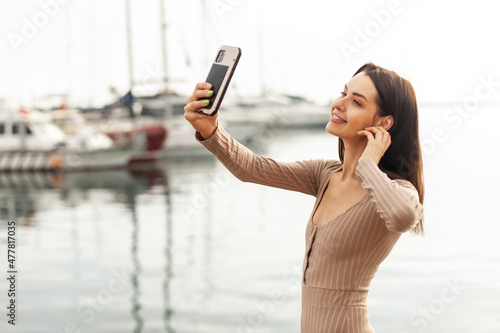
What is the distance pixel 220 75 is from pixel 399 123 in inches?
20.4

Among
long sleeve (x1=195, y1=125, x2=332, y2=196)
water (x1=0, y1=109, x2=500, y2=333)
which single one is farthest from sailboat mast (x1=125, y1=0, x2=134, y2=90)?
long sleeve (x1=195, y1=125, x2=332, y2=196)

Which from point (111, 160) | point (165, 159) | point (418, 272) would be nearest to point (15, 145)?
Result: point (111, 160)

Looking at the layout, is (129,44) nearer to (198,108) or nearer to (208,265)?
(208,265)

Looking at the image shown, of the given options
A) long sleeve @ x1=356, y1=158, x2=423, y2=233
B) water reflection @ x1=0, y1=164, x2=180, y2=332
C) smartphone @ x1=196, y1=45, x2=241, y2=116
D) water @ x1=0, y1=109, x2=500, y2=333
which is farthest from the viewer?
water reflection @ x1=0, y1=164, x2=180, y2=332

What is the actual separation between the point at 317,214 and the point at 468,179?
21.2m

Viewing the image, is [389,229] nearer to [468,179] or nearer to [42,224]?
[42,224]

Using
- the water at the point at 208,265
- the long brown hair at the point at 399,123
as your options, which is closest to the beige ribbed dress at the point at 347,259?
the long brown hair at the point at 399,123

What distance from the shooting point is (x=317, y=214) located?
1984 millimetres

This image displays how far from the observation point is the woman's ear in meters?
1.92

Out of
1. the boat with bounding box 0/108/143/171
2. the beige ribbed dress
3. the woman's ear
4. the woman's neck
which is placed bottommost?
the boat with bounding box 0/108/143/171

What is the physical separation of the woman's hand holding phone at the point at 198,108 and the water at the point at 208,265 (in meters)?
4.39

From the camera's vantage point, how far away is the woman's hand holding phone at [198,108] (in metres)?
1.84

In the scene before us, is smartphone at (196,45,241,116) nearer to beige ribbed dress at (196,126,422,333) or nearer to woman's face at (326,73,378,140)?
beige ribbed dress at (196,126,422,333)

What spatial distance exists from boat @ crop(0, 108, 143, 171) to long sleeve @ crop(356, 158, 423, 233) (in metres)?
22.9
